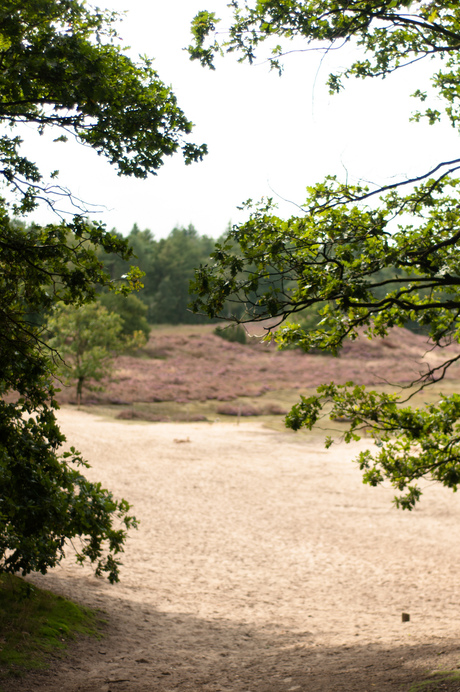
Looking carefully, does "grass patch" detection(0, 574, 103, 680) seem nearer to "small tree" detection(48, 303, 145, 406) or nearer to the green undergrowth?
the green undergrowth

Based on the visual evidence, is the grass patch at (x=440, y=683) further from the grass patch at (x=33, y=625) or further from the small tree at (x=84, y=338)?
the small tree at (x=84, y=338)

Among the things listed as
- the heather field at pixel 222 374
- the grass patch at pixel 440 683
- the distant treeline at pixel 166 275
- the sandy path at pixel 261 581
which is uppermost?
the distant treeline at pixel 166 275

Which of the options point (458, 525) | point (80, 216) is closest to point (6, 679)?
point (80, 216)

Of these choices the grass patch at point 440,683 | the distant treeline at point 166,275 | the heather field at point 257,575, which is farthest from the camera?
the distant treeline at point 166,275

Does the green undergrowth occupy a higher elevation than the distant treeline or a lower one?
lower

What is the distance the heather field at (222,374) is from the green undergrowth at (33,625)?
19.9 m

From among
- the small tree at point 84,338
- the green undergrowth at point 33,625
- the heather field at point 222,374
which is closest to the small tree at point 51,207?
the green undergrowth at point 33,625

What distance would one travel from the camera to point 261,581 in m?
11.3

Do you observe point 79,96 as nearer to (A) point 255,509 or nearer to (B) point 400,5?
(B) point 400,5

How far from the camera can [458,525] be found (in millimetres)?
15281

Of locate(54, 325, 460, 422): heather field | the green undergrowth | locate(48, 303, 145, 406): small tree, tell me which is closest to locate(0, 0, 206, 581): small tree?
the green undergrowth

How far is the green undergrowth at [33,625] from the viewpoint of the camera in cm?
609

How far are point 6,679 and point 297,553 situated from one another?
8237 mm

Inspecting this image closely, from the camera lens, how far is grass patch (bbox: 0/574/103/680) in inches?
241
